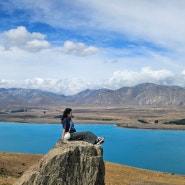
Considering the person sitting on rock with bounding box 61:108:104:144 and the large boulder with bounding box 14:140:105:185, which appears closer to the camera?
the large boulder with bounding box 14:140:105:185

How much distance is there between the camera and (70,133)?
563 inches

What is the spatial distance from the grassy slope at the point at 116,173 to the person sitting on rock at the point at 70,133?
10124mm

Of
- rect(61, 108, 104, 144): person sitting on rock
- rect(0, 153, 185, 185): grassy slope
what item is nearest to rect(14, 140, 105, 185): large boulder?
rect(61, 108, 104, 144): person sitting on rock

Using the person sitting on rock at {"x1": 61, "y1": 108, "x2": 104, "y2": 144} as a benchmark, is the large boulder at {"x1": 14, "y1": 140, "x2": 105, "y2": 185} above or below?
below

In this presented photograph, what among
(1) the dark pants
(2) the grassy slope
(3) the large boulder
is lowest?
(2) the grassy slope

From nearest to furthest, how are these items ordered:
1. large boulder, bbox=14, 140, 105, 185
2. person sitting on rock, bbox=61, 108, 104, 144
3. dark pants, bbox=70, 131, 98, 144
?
large boulder, bbox=14, 140, 105, 185 < person sitting on rock, bbox=61, 108, 104, 144 < dark pants, bbox=70, 131, 98, 144

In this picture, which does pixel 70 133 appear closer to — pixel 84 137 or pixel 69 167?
pixel 84 137

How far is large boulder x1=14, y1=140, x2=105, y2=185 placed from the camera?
12.8 meters

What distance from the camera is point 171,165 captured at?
72.6 metres

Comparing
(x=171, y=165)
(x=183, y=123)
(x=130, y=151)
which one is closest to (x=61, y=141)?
(x=171, y=165)

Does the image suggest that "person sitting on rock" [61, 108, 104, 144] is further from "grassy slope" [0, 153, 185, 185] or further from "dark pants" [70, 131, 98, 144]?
"grassy slope" [0, 153, 185, 185]

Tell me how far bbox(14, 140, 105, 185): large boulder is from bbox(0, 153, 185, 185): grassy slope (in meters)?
10.8

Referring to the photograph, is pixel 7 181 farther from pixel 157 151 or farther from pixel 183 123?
pixel 183 123

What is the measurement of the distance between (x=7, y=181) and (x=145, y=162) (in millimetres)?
59511
